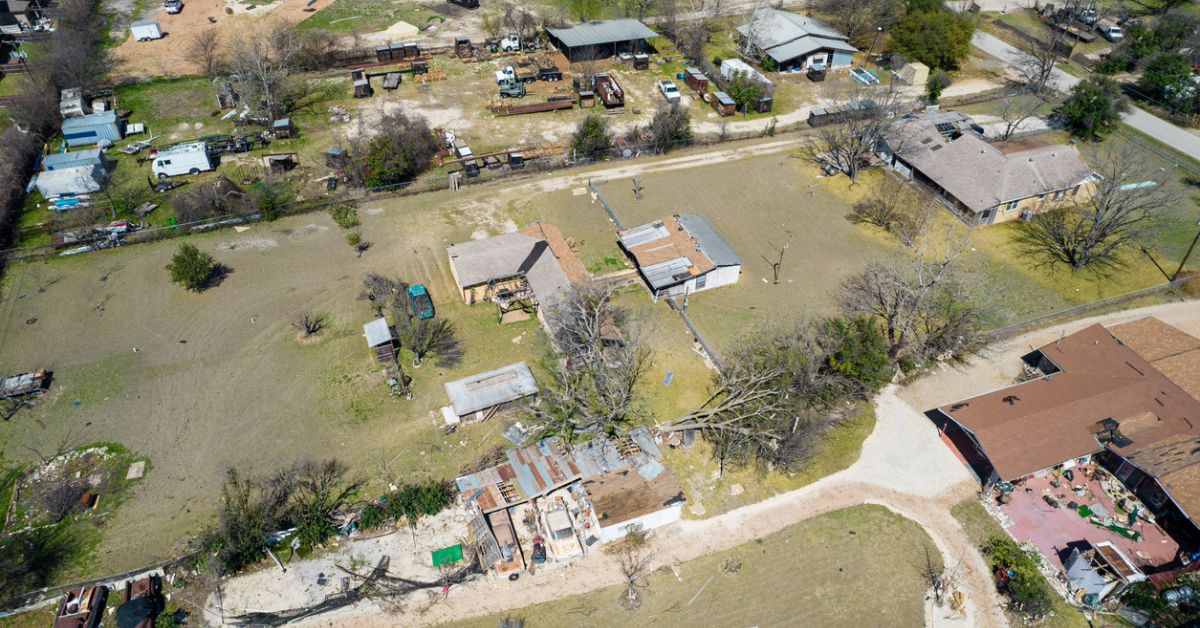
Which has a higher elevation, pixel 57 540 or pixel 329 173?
pixel 329 173

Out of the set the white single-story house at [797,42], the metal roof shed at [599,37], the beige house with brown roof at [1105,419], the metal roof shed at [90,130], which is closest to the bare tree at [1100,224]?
the beige house with brown roof at [1105,419]

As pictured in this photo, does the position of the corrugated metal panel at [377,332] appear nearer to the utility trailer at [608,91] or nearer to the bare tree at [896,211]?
the utility trailer at [608,91]

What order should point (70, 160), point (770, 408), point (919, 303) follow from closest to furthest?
point (770, 408)
point (919, 303)
point (70, 160)

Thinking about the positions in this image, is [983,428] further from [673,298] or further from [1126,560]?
[673,298]

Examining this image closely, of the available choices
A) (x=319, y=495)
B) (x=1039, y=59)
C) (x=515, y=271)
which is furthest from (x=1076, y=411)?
(x=1039, y=59)

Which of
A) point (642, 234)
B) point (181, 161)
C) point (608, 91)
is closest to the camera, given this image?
point (642, 234)

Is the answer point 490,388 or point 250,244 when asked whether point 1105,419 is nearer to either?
point 490,388

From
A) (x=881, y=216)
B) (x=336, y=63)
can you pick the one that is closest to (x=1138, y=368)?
(x=881, y=216)
